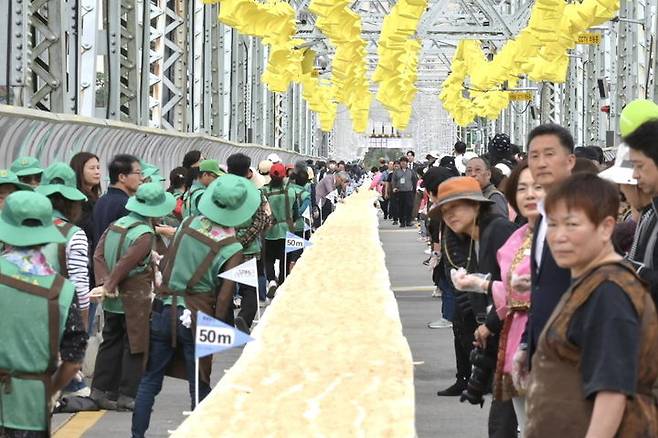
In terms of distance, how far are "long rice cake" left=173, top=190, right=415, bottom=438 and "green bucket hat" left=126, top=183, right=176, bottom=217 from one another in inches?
41.8

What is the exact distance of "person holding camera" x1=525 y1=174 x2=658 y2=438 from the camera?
4.75 m

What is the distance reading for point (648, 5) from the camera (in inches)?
1076

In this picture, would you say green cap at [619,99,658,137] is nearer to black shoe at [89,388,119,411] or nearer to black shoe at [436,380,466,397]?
black shoe at [436,380,466,397]

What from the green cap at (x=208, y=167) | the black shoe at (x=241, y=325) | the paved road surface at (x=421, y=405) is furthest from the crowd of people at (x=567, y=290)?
the green cap at (x=208, y=167)

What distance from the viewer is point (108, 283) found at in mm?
11062

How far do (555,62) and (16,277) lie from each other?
16.2 metres

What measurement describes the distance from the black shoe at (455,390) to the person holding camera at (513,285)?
4640mm

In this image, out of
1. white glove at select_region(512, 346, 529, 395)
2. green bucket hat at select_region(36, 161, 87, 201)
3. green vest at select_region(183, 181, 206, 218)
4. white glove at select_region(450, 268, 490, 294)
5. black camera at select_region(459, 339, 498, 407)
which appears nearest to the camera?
white glove at select_region(512, 346, 529, 395)

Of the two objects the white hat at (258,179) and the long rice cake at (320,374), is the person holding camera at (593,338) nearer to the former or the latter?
the long rice cake at (320,374)

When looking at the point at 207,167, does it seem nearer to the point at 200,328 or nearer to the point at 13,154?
the point at 13,154

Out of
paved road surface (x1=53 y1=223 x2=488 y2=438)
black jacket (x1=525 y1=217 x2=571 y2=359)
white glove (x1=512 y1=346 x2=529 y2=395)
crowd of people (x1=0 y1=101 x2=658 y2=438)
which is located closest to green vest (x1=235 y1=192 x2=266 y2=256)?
paved road surface (x1=53 y1=223 x2=488 y2=438)

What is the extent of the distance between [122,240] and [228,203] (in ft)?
5.06

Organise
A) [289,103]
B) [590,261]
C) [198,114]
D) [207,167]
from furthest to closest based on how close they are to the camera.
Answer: [289,103] < [198,114] < [207,167] < [590,261]

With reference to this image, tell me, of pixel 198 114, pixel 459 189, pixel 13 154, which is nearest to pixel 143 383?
pixel 459 189
